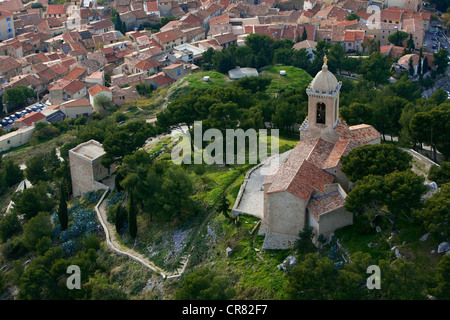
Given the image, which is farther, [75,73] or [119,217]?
[75,73]

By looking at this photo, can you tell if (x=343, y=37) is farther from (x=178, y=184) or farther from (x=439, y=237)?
(x=439, y=237)

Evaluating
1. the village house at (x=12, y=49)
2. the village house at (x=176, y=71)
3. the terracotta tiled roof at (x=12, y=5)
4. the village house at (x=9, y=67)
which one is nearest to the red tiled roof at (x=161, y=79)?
the village house at (x=176, y=71)

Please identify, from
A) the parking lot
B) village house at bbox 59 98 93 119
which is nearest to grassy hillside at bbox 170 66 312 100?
village house at bbox 59 98 93 119

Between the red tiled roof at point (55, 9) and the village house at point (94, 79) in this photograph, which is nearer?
the village house at point (94, 79)

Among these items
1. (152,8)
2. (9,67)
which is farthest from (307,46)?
(9,67)

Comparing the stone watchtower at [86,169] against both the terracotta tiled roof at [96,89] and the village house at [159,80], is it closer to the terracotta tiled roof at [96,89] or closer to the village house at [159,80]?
the terracotta tiled roof at [96,89]

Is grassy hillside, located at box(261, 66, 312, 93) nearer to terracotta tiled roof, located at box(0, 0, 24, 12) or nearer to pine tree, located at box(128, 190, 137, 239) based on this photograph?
Answer: pine tree, located at box(128, 190, 137, 239)

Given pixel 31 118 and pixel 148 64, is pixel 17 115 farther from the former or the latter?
pixel 148 64
